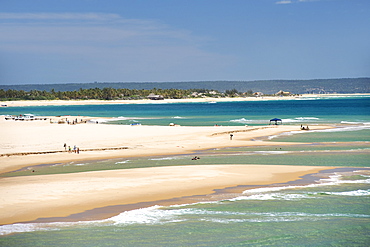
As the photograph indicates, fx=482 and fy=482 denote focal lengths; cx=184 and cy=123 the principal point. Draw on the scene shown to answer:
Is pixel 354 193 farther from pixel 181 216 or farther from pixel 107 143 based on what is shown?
pixel 107 143

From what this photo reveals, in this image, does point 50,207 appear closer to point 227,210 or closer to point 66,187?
point 66,187

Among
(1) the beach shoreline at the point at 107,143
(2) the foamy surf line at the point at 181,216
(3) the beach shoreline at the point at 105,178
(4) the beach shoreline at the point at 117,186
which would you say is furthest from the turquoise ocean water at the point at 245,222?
(1) the beach shoreline at the point at 107,143

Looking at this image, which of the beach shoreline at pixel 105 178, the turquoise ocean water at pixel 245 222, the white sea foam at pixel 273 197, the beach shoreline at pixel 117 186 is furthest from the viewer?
the white sea foam at pixel 273 197

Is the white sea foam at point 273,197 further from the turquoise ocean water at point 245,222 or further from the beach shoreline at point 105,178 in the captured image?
the beach shoreline at point 105,178

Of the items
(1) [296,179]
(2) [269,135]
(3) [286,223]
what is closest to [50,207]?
(3) [286,223]

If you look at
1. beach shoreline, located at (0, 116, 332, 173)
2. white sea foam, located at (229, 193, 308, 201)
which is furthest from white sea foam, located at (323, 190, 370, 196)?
beach shoreline, located at (0, 116, 332, 173)

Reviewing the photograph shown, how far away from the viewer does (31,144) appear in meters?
37.1

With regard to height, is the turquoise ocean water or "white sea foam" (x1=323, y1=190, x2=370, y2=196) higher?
"white sea foam" (x1=323, y1=190, x2=370, y2=196)

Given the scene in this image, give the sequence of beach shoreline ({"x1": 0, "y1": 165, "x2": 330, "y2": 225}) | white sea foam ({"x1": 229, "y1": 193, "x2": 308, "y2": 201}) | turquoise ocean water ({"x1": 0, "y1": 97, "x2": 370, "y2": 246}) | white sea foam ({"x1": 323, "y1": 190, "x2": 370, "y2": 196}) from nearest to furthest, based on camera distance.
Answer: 1. turquoise ocean water ({"x1": 0, "y1": 97, "x2": 370, "y2": 246})
2. beach shoreline ({"x1": 0, "y1": 165, "x2": 330, "y2": 225})
3. white sea foam ({"x1": 229, "y1": 193, "x2": 308, "y2": 201})
4. white sea foam ({"x1": 323, "y1": 190, "x2": 370, "y2": 196})

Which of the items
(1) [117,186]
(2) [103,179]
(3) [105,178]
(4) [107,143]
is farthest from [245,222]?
(4) [107,143]

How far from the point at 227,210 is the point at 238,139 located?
2655 centimetres

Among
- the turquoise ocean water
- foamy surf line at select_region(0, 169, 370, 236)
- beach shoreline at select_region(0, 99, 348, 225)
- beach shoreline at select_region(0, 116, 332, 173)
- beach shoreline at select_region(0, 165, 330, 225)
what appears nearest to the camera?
the turquoise ocean water

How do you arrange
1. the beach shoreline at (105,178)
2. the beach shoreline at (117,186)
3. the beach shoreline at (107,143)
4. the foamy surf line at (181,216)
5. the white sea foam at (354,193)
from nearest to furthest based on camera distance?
the foamy surf line at (181,216), the beach shoreline at (117,186), the beach shoreline at (105,178), the white sea foam at (354,193), the beach shoreline at (107,143)

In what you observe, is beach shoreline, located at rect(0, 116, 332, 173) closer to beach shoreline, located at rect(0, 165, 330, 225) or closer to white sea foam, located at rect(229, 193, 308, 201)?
beach shoreline, located at rect(0, 165, 330, 225)
